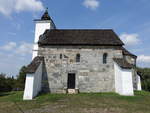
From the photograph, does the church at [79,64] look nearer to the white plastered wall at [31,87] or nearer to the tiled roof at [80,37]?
the tiled roof at [80,37]

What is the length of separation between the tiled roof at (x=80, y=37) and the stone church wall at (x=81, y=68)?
0.63 metres

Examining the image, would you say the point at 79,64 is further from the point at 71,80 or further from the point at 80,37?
the point at 80,37

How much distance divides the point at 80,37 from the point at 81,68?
4.22 metres

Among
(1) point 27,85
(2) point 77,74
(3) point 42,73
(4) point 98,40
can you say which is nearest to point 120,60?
(4) point 98,40

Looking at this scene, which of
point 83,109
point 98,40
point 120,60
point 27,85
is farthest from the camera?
point 98,40

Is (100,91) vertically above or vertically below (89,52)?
below

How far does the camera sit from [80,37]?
20.2 m

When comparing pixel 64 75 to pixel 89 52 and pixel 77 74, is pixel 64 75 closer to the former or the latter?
pixel 77 74

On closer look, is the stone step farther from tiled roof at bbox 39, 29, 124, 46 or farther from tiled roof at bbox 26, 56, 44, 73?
tiled roof at bbox 39, 29, 124, 46

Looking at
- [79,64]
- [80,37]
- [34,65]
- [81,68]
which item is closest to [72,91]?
[81,68]

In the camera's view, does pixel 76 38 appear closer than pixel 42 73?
No

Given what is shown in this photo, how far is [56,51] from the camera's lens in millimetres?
19016

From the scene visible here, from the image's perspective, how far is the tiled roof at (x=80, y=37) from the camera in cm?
1906

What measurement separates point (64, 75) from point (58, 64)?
1495 mm
